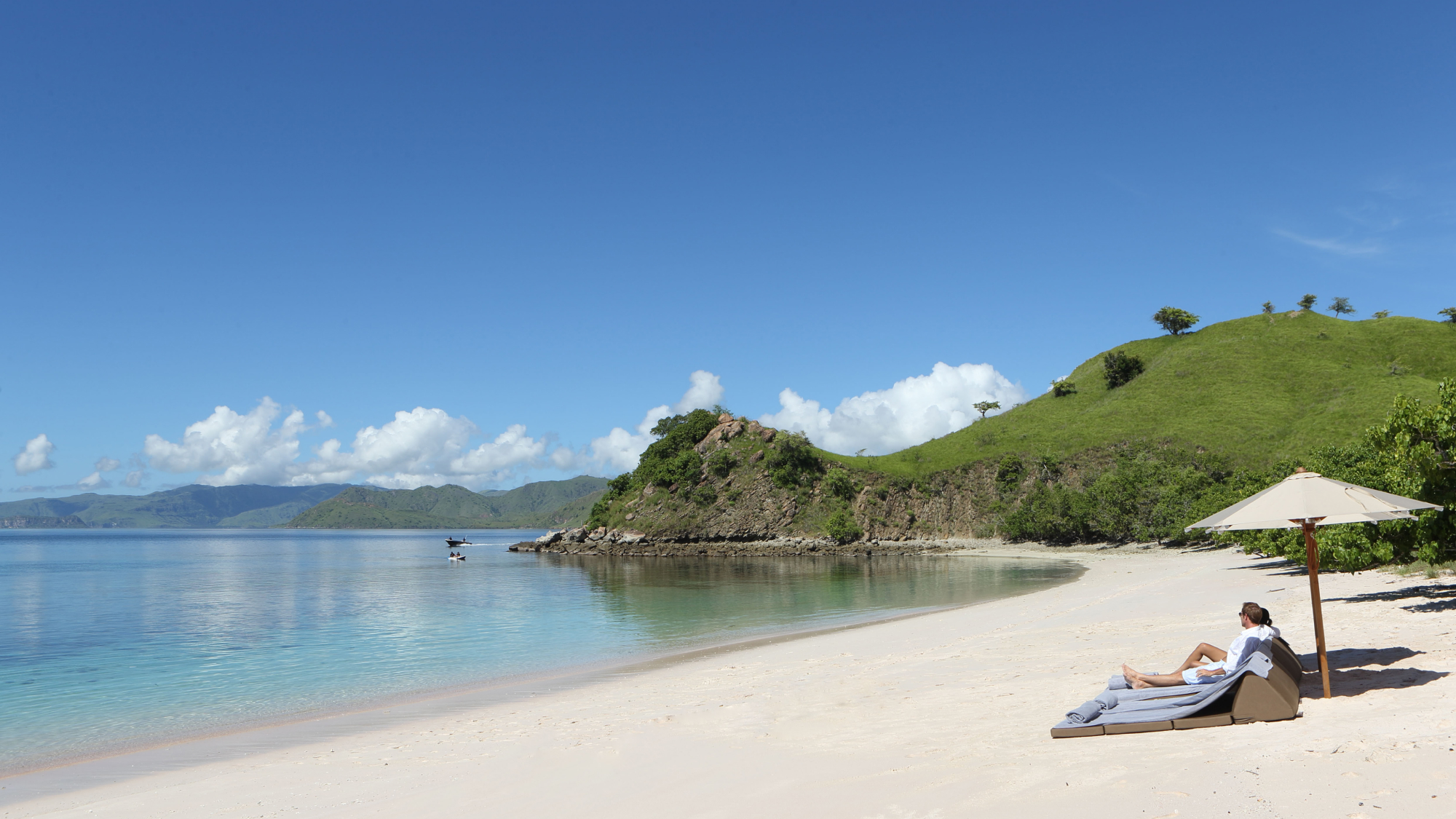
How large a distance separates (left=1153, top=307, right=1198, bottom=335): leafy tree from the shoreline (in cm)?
14088

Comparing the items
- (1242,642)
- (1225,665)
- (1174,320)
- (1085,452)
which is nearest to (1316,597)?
(1242,642)

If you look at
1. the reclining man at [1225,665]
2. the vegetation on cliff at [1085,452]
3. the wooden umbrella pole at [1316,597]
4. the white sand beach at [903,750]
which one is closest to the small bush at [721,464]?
the vegetation on cliff at [1085,452]

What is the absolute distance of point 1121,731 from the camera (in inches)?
349

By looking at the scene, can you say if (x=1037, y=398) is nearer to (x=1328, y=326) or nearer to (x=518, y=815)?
(x=1328, y=326)

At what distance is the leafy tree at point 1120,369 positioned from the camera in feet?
413

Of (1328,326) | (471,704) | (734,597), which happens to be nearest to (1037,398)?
(1328,326)

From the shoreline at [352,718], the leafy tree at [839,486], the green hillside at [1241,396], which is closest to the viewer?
the shoreline at [352,718]

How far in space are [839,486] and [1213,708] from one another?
9500cm

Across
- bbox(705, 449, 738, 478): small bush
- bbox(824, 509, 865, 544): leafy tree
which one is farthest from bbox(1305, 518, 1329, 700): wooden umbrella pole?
bbox(705, 449, 738, 478): small bush

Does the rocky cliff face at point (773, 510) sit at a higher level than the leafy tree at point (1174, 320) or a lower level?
lower

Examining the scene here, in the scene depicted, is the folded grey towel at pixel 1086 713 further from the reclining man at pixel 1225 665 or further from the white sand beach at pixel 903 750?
the reclining man at pixel 1225 665

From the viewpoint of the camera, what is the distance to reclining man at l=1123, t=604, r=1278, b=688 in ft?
31.2

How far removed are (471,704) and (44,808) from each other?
689cm

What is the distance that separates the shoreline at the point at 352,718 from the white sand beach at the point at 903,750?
731mm
